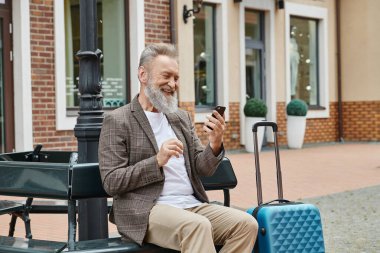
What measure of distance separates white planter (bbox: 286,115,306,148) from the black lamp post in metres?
12.7

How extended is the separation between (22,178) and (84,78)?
828mm

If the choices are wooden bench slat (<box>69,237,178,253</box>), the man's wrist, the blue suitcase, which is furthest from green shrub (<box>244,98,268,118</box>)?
wooden bench slat (<box>69,237,178,253</box>)

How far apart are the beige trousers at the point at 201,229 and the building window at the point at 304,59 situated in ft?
47.9

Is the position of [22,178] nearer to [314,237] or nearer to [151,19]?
[314,237]

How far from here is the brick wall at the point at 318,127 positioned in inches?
688

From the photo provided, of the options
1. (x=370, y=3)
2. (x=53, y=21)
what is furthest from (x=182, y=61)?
(x=370, y=3)

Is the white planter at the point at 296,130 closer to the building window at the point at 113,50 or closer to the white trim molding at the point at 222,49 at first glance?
the white trim molding at the point at 222,49

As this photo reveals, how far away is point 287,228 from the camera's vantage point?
4168 millimetres

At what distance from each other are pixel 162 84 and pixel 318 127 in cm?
1526

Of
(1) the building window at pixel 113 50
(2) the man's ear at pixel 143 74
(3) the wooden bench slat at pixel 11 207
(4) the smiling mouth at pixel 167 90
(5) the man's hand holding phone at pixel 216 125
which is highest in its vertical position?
(1) the building window at pixel 113 50

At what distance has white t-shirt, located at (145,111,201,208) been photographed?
397 cm

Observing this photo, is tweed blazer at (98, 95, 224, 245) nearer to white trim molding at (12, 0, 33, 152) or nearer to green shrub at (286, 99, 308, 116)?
white trim molding at (12, 0, 33, 152)

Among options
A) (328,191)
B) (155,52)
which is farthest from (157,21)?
(155,52)

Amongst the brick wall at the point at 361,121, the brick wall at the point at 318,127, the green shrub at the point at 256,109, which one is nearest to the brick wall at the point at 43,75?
the green shrub at the point at 256,109
